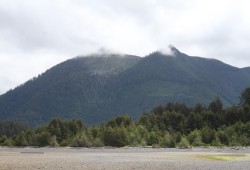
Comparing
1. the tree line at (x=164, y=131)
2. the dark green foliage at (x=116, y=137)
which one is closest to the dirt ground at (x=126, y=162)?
the tree line at (x=164, y=131)

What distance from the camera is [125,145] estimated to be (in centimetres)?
12619

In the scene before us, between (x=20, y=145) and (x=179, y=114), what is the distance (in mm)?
49933

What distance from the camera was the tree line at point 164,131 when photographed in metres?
122

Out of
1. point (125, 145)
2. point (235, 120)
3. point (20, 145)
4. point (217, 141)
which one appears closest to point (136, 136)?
point (125, 145)

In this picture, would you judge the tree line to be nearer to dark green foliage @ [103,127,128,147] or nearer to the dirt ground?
dark green foliage @ [103,127,128,147]

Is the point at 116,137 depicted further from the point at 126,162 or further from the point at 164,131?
the point at 126,162

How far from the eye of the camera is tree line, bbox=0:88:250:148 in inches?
4811

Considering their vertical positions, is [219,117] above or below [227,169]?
above

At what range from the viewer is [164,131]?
135 metres

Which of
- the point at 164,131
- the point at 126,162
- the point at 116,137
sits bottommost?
the point at 126,162

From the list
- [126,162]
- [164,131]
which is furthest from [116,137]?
[126,162]

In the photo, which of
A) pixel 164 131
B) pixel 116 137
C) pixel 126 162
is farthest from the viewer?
pixel 164 131

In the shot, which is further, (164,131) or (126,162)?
(164,131)

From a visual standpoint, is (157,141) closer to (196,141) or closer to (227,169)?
(196,141)
